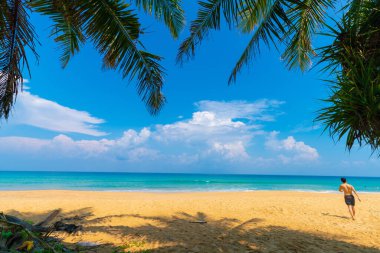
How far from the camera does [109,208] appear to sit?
30.1ft

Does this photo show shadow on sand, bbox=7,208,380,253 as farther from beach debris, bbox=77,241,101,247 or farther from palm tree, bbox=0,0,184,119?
palm tree, bbox=0,0,184,119

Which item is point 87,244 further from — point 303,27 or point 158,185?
point 158,185

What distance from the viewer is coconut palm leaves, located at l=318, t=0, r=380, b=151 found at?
290 cm

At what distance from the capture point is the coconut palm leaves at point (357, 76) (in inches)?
114

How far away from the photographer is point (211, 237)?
18.5ft

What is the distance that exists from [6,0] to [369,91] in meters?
5.30

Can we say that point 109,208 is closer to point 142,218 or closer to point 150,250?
point 142,218

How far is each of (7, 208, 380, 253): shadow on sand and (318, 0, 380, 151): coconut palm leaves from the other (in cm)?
290

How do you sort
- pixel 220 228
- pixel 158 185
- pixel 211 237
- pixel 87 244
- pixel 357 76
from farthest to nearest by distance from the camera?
pixel 158 185 → pixel 220 228 → pixel 211 237 → pixel 87 244 → pixel 357 76

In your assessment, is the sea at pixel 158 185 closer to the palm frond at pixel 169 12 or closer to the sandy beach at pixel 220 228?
the sandy beach at pixel 220 228

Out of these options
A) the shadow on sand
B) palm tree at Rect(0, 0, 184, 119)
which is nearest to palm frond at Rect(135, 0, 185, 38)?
palm tree at Rect(0, 0, 184, 119)

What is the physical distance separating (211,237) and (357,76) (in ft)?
14.8

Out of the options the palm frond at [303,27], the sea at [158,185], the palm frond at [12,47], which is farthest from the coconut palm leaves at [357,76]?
the sea at [158,185]

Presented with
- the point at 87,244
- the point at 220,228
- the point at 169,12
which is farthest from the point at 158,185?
the point at 169,12
